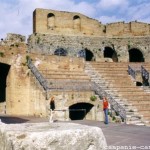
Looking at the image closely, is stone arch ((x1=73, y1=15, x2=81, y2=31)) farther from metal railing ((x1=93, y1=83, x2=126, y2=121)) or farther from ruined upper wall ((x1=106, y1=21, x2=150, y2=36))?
metal railing ((x1=93, y1=83, x2=126, y2=121))

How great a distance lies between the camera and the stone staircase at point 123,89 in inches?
704

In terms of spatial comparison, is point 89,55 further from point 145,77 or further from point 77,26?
point 145,77

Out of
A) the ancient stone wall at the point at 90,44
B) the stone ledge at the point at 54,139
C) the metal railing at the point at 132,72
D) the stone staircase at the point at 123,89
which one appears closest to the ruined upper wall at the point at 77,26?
the ancient stone wall at the point at 90,44

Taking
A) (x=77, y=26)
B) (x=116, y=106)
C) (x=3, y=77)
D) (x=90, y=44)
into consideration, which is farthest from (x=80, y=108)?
(x=77, y=26)

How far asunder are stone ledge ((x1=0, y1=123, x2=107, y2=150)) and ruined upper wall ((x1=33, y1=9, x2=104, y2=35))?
32.7m

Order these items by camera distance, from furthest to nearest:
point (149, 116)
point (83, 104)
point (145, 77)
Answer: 1. point (145, 77)
2. point (83, 104)
3. point (149, 116)

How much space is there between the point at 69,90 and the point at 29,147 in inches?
663

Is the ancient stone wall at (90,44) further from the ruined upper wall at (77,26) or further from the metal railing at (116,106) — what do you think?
the metal railing at (116,106)

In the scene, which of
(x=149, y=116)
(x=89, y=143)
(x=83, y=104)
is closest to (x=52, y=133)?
(x=89, y=143)

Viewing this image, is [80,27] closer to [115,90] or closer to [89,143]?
[115,90]

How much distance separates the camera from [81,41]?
36562 millimetres

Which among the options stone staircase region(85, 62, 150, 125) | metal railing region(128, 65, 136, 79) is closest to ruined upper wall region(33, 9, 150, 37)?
stone staircase region(85, 62, 150, 125)

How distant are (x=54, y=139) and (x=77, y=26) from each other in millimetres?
35140

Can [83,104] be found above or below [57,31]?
below
